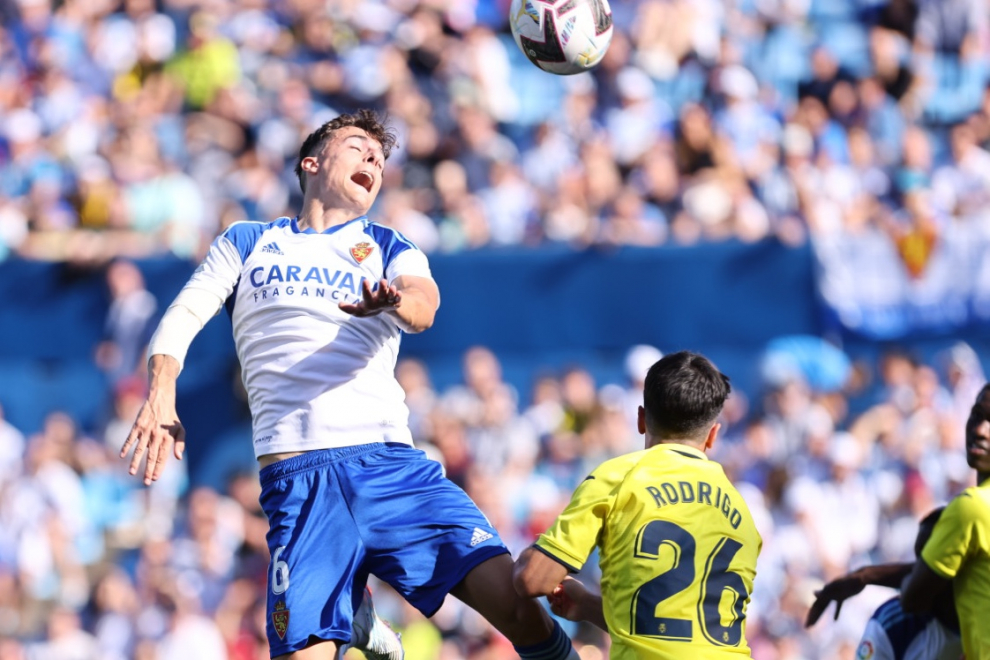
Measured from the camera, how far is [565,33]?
777cm

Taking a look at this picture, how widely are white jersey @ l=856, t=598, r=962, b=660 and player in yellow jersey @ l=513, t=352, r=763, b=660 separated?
1.62 m

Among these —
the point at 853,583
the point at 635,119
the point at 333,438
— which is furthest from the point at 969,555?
the point at 635,119

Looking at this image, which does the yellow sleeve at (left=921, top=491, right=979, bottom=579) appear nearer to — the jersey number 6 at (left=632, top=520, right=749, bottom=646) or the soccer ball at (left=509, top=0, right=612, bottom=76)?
the jersey number 6 at (left=632, top=520, right=749, bottom=646)

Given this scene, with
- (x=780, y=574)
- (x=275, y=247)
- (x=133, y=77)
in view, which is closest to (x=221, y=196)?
(x=133, y=77)

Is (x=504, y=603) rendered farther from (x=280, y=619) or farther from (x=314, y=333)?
(x=314, y=333)

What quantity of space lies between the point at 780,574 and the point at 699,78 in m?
5.65

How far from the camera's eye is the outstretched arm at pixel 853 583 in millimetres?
6480

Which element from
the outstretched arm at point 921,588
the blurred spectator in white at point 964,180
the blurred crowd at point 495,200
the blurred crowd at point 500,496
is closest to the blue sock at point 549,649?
the outstretched arm at point 921,588

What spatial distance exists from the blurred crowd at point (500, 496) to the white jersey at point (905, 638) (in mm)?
3869

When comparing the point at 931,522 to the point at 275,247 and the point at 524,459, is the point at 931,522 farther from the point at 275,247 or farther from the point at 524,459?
the point at 524,459

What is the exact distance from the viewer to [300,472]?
236 inches

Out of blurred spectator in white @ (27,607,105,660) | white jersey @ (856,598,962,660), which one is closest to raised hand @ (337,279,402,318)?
white jersey @ (856,598,962,660)

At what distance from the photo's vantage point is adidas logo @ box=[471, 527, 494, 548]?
19.4 ft

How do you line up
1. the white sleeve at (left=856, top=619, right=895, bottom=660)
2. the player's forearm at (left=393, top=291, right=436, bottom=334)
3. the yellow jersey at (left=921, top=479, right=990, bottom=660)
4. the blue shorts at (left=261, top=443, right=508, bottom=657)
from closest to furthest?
the player's forearm at (left=393, top=291, right=436, bottom=334)
the blue shorts at (left=261, top=443, right=508, bottom=657)
the yellow jersey at (left=921, top=479, right=990, bottom=660)
the white sleeve at (left=856, top=619, right=895, bottom=660)
